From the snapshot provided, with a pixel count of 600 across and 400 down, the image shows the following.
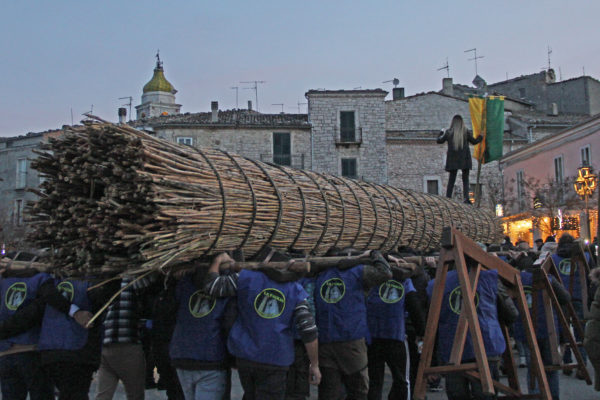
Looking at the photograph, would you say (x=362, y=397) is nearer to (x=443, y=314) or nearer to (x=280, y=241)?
(x=443, y=314)

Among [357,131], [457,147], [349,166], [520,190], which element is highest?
[357,131]

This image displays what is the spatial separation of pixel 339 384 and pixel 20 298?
297 centimetres

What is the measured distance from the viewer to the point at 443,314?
557 cm

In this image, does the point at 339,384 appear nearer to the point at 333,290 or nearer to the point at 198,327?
the point at 333,290

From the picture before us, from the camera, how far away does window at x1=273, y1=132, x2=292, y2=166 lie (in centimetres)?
3394

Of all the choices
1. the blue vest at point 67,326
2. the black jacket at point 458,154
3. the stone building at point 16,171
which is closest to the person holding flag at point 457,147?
the black jacket at point 458,154

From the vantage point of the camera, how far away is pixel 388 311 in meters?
6.03

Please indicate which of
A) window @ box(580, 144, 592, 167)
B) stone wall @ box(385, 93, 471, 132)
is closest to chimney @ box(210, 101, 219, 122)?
stone wall @ box(385, 93, 471, 132)

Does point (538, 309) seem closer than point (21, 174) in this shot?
Yes

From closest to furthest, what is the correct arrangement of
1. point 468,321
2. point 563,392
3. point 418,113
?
point 468,321, point 563,392, point 418,113

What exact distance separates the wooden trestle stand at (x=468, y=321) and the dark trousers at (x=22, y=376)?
3.39 meters

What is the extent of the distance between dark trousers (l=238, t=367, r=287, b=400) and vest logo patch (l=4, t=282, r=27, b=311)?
2272 mm

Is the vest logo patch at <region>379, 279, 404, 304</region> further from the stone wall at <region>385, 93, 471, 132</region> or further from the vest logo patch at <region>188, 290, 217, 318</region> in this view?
the stone wall at <region>385, 93, 471, 132</region>

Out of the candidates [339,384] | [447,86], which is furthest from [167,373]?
[447,86]
